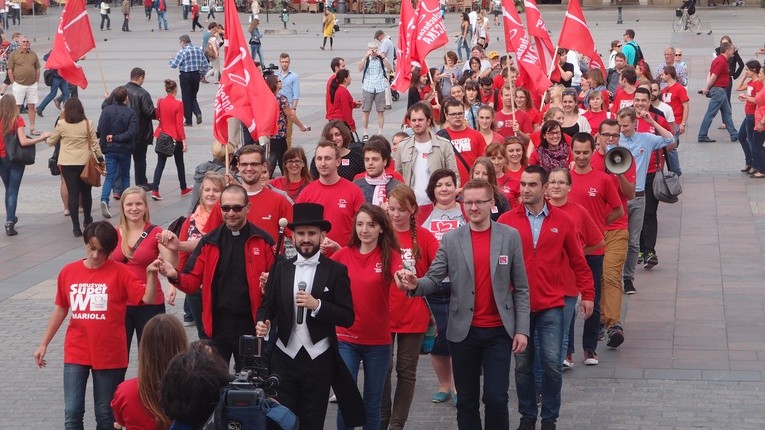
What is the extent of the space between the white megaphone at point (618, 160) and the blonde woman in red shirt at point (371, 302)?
3.01 meters

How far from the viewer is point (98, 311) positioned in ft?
22.9

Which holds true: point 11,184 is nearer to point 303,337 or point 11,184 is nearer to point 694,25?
point 303,337

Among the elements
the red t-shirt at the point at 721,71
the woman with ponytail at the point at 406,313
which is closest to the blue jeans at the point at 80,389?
the woman with ponytail at the point at 406,313

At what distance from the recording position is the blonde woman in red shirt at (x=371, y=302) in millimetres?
7039

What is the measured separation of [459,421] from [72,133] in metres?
8.43

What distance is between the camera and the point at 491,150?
9984 mm

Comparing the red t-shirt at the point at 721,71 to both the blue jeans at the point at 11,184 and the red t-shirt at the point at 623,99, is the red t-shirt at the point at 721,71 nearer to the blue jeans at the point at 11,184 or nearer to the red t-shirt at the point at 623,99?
the red t-shirt at the point at 623,99

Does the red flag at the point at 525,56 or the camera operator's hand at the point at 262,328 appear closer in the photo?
the camera operator's hand at the point at 262,328

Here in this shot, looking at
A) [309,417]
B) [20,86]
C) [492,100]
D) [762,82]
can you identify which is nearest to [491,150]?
[309,417]

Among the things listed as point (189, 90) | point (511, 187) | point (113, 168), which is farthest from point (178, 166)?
point (511, 187)

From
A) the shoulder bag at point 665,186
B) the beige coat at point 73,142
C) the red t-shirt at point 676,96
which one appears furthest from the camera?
the red t-shirt at point 676,96

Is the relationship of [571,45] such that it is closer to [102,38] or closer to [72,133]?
[72,133]

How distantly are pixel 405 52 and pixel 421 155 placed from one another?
4788 millimetres

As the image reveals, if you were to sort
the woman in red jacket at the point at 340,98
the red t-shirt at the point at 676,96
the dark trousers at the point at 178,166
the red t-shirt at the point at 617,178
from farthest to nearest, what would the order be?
the woman in red jacket at the point at 340,98
the red t-shirt at the point at 676,96
the dark trousers at the point at 178,166
the red t-shirt at the point at 617,178
